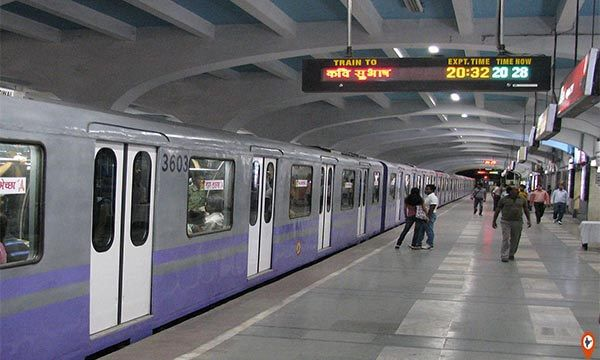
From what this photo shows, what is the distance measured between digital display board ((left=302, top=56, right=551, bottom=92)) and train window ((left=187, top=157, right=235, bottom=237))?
107 inches

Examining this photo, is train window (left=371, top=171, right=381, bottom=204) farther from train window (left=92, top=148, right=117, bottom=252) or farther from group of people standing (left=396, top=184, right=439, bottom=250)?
train window (left=92, top=148, right=117, bottom=252)

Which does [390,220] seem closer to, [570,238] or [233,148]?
[570,238]

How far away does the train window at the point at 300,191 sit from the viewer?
11.4 m

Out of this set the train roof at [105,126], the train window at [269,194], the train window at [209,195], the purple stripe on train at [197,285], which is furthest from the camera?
the train window at [269,194]

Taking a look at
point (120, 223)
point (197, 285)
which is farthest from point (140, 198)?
point (197, 285)

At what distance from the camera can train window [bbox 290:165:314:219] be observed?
37.4 feet

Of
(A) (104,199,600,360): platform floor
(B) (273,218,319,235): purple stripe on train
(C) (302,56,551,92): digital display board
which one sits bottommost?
(A) (104,199,600,360): platform floor

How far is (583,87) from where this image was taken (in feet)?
24.0

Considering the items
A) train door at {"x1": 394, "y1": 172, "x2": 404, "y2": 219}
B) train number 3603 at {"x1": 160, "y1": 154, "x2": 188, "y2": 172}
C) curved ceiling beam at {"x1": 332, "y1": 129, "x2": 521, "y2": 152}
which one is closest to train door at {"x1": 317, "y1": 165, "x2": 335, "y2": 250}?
train number 3603 at {"x1": 160, "y1": 154, "x2": 188, "y2": 172}

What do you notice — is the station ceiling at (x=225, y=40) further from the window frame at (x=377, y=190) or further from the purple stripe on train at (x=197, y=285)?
the purple stripe on train at (x=197, y=285)

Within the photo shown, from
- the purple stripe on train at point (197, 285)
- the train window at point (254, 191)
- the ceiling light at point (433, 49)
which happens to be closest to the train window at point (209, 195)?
the purple stripe on train at point (197, 285)

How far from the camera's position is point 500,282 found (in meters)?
10.9

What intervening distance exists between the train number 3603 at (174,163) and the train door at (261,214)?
7.14 feet

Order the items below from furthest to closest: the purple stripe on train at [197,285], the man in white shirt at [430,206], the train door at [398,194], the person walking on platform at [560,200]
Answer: the person walking on platform at [560,200], the train door at [398,194], the man in white shirt at [430,206], the purple stripe on train at [197,285]
